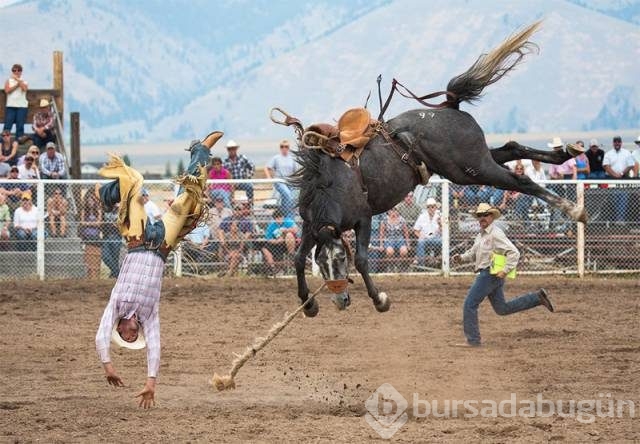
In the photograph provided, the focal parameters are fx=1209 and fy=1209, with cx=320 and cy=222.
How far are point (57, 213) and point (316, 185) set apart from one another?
770 cm

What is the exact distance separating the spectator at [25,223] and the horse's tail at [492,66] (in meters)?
7.73

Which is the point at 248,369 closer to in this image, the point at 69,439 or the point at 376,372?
the point at 376,372

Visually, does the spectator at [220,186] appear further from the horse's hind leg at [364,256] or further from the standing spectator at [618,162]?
the horse's hind leg at [364,256]

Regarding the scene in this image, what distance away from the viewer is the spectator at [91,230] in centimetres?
1591

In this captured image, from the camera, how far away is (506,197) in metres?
16.2

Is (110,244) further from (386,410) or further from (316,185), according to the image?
(386,410)

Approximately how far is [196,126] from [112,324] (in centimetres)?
7588

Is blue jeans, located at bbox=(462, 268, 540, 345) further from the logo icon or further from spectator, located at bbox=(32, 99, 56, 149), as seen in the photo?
spectator, located at bbox=(32, 99, 56, 149)

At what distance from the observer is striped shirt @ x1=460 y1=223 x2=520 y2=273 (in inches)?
420

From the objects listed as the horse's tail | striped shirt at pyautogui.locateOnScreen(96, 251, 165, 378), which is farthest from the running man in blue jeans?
striped shirt at pyautogui.locateOnScreen(96, 251, 165, 378)

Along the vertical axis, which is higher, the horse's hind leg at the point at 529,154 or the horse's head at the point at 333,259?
the horse's hind leg at the point at 529,154

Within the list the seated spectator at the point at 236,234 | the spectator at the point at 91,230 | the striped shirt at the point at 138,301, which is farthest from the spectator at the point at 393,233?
the striped shirt at the point at 138,301

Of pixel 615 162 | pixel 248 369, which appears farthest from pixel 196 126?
pixel 248 369

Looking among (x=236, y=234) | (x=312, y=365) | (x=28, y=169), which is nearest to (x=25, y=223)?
(x=28, y=169)
